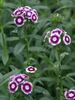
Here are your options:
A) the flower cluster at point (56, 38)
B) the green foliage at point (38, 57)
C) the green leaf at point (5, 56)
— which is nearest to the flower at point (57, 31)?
the flower cluster at point (56, 38)

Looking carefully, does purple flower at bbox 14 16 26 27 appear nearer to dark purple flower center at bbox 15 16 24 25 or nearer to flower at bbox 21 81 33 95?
dark purple flower center at bbox 15 16 24 25

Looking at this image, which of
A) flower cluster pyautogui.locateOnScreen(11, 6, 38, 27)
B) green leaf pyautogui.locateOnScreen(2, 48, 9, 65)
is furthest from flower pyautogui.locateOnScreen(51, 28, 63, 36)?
green leaf pyautogui.locateOnScreen(2, 48, 9, 65)

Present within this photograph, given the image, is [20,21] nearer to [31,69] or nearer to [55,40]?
[55,40]

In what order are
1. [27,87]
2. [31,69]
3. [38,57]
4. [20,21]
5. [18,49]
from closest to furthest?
[27,87], [31,69], [20,21], [18,49], [38,57]

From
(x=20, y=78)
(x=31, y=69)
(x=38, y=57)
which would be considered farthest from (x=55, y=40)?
(x=38, y=57)

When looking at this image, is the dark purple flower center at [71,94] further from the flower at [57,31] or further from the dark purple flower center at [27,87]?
the flower at [57,31]
